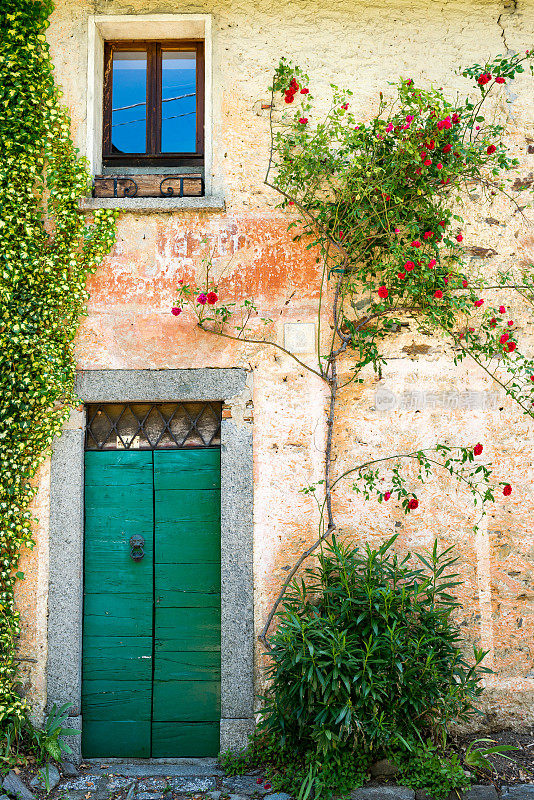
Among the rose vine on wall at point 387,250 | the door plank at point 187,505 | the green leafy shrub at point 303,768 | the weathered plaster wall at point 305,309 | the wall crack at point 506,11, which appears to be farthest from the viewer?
the wall crack at point 506,11

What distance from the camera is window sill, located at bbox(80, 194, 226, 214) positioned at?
412cm

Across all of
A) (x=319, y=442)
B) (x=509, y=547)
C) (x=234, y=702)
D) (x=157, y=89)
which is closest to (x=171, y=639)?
(x=234, y=702)

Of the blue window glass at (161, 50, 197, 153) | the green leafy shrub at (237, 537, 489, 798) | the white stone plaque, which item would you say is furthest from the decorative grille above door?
the blue window glass at (161, 50, 197, 153)

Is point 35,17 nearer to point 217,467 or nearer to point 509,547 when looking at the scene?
point 217,467

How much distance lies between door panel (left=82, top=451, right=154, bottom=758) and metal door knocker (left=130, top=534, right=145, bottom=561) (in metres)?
0.03

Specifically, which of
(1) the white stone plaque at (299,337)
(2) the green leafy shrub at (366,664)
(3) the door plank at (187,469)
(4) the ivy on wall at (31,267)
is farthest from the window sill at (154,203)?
(2) the green leafy shrub at (366,664)

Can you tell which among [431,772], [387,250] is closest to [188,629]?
[431,772]

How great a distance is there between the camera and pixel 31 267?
156 inches

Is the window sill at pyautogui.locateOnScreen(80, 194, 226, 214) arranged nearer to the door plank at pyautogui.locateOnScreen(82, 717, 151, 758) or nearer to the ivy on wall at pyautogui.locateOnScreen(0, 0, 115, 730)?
the ivy on wall at pyautogui.locateOnScreen(0, 0, 115, 730)

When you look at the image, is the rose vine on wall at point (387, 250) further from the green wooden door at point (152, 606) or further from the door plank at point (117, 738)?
the door plank at point (117, 738)

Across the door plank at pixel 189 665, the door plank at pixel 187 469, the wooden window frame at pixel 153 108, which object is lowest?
the door plank at pixel 189 665

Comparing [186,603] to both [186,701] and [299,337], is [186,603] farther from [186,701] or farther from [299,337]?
[299,337]

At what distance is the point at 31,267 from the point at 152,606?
92.5 inches

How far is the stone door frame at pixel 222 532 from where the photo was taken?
154 inches
